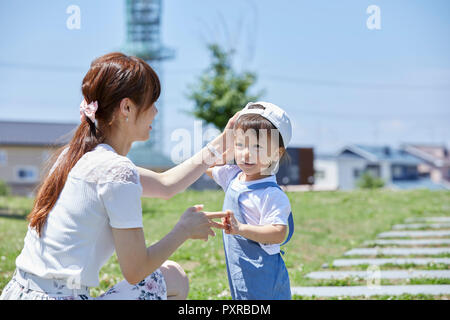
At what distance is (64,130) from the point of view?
109 ft

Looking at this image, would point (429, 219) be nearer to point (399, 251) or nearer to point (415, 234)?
point (415, 234)

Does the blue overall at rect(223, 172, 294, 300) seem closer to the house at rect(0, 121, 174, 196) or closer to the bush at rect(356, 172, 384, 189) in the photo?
the bush at rect(356, 172, 384, 189)

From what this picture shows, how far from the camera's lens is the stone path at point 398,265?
352cm

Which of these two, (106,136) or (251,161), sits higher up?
(106,136)

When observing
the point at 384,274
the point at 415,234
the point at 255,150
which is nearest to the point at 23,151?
the point at 415,234

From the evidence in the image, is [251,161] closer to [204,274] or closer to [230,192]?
[230,192]

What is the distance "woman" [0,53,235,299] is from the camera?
161cm

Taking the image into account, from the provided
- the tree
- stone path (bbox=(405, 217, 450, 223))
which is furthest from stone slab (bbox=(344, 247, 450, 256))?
the tree

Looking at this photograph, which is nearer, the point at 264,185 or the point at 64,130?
the point at 264,185

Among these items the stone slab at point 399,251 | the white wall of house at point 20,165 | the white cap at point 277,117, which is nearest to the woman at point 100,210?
the white cap at point 277,117

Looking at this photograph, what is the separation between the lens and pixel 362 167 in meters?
40.0

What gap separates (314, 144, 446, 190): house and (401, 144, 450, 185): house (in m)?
4.23
